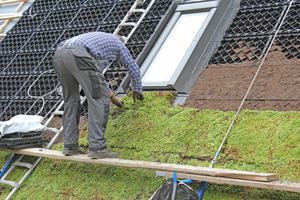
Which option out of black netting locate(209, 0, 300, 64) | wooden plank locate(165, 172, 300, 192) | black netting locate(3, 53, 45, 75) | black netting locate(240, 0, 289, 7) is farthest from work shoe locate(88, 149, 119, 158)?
black netting locate(3, 53, 45, 75)

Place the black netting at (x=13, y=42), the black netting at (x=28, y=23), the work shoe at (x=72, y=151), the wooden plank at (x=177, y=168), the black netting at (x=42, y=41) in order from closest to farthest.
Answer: the wooden plank at (x=177, y=168) → the work shoe at (x=72, y=151) → the black netting at (x=42, y=41) → the black netting at (x=13, y=42) → the black netting at (x=28, y=23)

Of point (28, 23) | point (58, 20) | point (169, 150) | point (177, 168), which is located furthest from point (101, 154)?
point (28, 23)

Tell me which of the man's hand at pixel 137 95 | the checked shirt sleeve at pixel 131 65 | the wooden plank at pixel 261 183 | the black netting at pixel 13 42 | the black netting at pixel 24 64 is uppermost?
the black netting at pixel 13 42

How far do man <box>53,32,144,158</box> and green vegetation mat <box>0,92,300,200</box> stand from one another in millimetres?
280

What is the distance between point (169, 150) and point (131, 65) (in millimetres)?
897

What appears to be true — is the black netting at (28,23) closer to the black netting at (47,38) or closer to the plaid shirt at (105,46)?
the black netting at (47,38)

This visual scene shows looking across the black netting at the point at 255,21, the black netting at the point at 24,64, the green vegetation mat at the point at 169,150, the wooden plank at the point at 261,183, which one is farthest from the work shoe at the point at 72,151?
the black netting at the point at 24,64

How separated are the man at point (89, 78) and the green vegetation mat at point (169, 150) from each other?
0.92ft

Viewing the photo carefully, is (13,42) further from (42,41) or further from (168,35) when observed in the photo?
(168,35)

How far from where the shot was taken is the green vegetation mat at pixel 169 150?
91.8 inches

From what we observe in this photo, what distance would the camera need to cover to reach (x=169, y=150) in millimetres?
2818

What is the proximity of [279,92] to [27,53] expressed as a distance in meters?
4.11

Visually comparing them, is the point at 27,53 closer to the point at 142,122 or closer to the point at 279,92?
the point at 142,122

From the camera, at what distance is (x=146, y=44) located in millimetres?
4102
